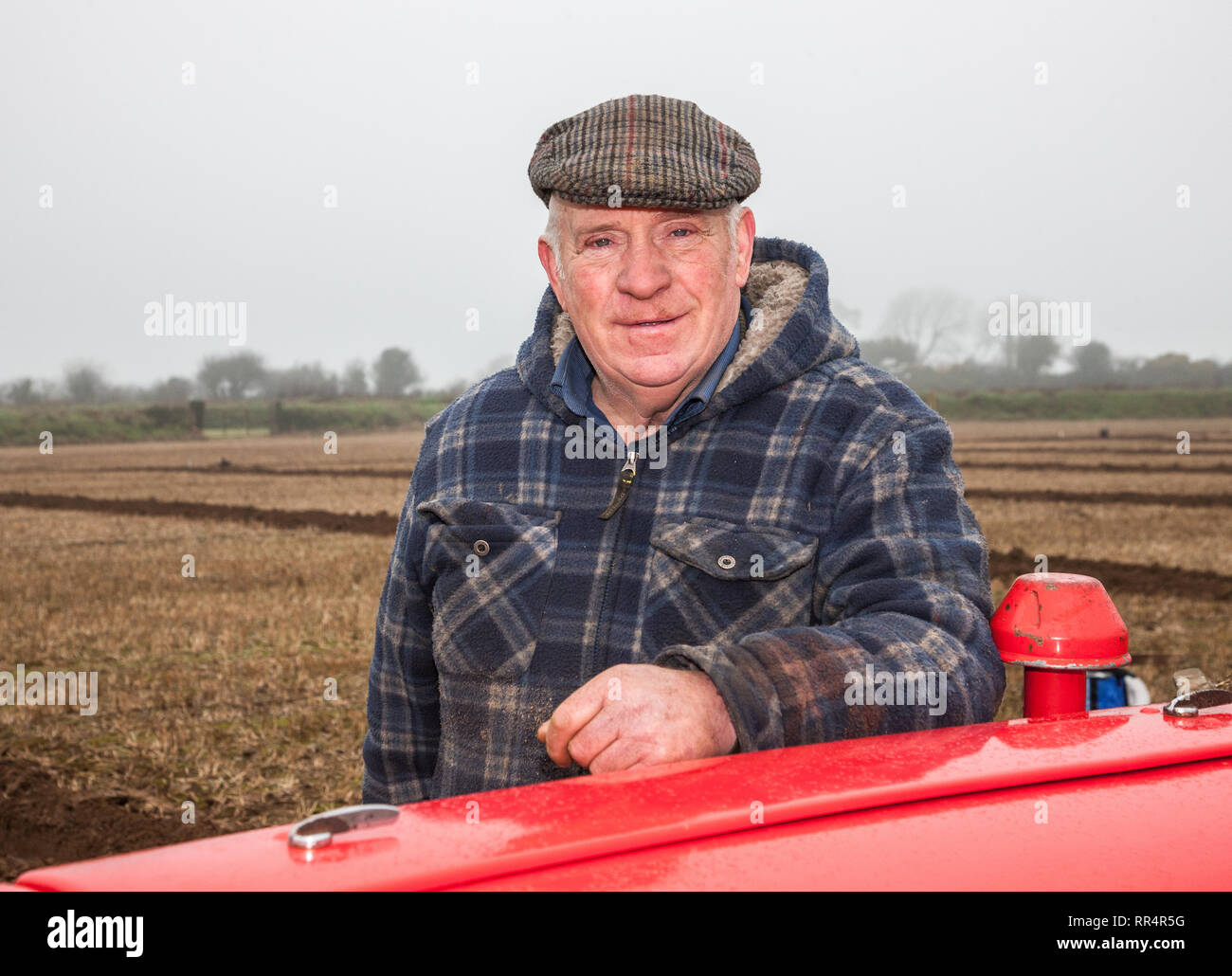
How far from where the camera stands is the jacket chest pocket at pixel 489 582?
217 centimetres

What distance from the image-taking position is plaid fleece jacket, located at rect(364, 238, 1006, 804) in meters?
1.91

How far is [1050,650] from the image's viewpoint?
1.72 m

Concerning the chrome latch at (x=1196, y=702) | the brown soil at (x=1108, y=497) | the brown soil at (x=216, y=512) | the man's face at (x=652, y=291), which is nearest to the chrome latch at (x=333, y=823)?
the chrome latch at (x=1196, y=702)

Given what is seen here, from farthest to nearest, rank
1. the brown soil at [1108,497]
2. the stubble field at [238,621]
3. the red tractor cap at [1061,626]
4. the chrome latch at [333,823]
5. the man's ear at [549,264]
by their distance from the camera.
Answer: the brown soil at [1108,497], the stubble field at [238,621], the man's ear at [549,264], the red tractor cap at [1061,626], the chrome latch at [333,823]

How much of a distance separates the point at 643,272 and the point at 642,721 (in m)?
0.92

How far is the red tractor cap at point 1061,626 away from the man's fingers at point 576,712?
2.04ft

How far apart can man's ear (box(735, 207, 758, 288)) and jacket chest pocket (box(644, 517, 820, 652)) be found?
516 mm

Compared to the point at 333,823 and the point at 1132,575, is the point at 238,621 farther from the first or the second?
the point at 333,823

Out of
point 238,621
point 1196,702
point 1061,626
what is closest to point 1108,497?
point 238,621

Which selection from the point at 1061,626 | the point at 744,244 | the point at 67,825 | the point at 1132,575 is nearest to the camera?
the point at 1061,626

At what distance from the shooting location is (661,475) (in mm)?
2160

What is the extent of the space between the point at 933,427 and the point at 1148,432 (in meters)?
46.1

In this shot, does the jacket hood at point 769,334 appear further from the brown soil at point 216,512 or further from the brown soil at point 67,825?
the brown soil at point 216,512

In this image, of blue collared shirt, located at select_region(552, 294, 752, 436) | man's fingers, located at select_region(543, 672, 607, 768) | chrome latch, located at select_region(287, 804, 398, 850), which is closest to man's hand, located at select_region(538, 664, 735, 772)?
man's fingers, located at select_region(543, 672, 607, 768)
